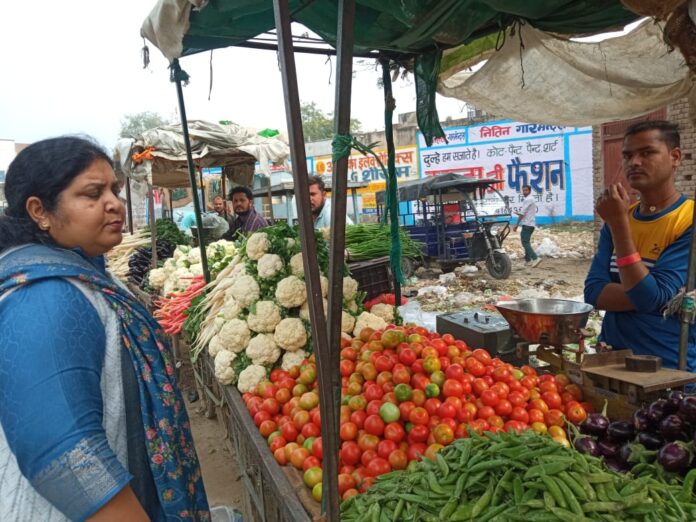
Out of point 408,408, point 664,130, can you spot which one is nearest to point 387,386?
point 408,408

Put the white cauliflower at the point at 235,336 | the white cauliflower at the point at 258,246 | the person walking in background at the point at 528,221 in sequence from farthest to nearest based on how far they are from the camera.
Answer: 1. the person walking in background at the point at 528,221
2. the white cauliflower at the point at 258,246
3. the white cauliflower at the point at 235,336

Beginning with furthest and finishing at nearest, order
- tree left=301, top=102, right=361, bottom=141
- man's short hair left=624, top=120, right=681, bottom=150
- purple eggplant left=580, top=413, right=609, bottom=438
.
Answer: tree left=301, top=102, right=361, bottom=141 < man's short hair left=624, top=120, right=681, bottom=150 < purple eggplant left=580, top=413, right=609, bottom=438

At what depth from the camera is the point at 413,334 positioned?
2736 millimetres

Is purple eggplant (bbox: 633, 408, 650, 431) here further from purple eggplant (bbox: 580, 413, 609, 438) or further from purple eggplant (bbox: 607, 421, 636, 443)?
purple eggplant (bbox: 580, 413, 609, 438)

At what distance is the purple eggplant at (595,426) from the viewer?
185cm

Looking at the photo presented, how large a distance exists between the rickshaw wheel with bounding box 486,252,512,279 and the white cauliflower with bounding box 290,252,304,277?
27.8 ft

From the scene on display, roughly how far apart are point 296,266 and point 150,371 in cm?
202

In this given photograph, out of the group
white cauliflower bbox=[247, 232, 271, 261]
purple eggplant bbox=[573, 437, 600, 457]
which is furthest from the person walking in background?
purple eggplant bbox=[573, 437, 600, 457]

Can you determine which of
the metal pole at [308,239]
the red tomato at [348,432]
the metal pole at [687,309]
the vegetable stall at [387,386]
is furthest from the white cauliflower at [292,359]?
the metal pole at [687,309]

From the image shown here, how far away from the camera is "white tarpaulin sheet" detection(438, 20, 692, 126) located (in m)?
3.20

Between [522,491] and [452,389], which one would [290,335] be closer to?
[452,389]

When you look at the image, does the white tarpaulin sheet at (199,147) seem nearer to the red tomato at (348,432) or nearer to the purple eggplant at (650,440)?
the red tomato at (348,432)

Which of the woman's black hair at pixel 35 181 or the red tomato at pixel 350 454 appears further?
the red tomato at pixel 350 454

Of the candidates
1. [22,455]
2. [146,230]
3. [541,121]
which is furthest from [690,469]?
[146,230]
